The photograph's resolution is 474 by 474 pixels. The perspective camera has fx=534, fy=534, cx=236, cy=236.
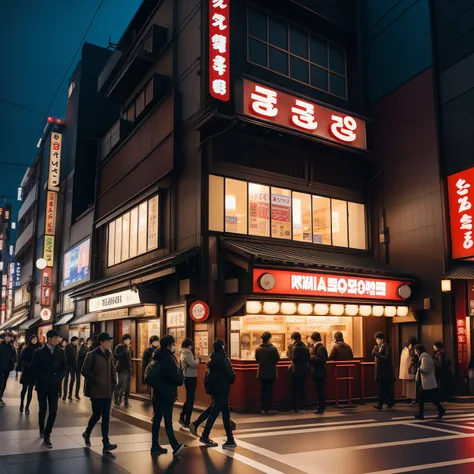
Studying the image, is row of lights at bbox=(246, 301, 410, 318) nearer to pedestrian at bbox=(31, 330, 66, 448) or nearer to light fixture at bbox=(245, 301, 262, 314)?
light fixture at bbox=(245, 301, 262, 314)

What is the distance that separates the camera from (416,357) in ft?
48.0

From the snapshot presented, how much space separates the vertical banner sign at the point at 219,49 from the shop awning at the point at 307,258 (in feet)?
15.0

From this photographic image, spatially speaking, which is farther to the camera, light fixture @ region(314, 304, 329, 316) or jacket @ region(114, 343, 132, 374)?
light fixture @ region(314, 304, 329, 316)

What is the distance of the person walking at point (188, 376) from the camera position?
11586 millimetres

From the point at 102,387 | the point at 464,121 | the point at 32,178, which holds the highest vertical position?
the point at 32,178

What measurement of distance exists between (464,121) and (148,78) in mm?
Answer: 12130

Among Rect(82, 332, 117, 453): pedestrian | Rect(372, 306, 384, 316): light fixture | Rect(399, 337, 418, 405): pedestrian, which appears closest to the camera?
Rect(82, 332, 117, 453): pedestrian

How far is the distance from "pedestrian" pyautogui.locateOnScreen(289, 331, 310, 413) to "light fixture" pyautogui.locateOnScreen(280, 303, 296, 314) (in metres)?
0.84

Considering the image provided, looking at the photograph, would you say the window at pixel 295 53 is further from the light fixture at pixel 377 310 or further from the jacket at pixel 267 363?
the jacket at pixel 267 363

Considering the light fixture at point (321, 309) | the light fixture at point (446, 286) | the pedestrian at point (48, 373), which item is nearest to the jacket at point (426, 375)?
the light fixture at point (321, 309)

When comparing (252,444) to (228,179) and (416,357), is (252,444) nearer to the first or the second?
(416,357)

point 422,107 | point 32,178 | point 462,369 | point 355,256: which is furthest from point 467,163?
point 32,178

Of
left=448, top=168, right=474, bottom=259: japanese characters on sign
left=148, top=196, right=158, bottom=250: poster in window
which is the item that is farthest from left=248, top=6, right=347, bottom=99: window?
left=448, top=168, right=474, bottom=259: japanese characters on sign

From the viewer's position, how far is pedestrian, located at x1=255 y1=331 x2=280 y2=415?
13773 mm
